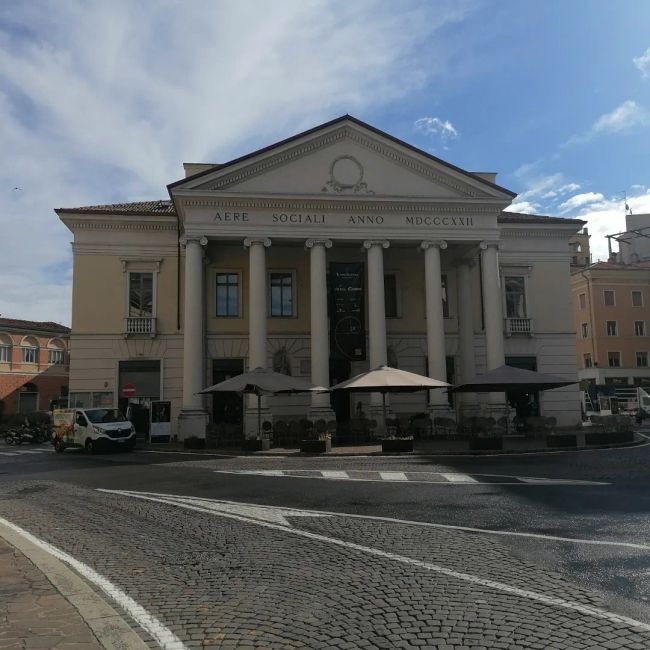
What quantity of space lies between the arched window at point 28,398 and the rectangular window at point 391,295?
4053 cm

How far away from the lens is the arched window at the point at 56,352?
61.0m

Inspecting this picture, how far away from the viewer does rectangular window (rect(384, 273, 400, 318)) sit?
31734mm

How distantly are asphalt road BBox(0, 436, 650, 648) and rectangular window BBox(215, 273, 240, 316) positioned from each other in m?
16.8

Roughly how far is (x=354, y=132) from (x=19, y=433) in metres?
22.4

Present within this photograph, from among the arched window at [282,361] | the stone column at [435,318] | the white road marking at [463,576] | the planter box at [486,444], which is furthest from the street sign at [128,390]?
the white road marking at [463,576]

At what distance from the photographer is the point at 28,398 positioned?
58.4m

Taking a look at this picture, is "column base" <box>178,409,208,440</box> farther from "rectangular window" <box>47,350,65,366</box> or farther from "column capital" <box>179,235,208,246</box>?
"rectangular window" <box>47,350,65,366</box>

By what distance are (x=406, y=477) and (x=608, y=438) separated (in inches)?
422

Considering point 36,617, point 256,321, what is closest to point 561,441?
point 256,321

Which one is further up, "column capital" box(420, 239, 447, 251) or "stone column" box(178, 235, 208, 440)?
"column capital" box(420, 239, 447, 251)

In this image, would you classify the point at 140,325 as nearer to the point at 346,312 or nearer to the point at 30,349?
the point at 346,312

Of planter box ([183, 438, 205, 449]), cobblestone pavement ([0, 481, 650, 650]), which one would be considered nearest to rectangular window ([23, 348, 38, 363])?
planter box ([183, 438, 205, 449])

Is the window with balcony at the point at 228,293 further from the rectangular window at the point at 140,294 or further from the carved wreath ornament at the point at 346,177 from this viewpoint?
the carved wreath ornament at the point at 346,177

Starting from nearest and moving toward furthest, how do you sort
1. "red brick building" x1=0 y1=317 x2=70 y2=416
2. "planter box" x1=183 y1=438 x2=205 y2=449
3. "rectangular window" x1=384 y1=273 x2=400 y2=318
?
"planter box" x1=183 y1=438 x2=205 y2=449 < "rectangular window" x1=384 y1=273 x2=400 y2=318 < "red brick building" x1=0 y1=317 x2=70 y2=416
